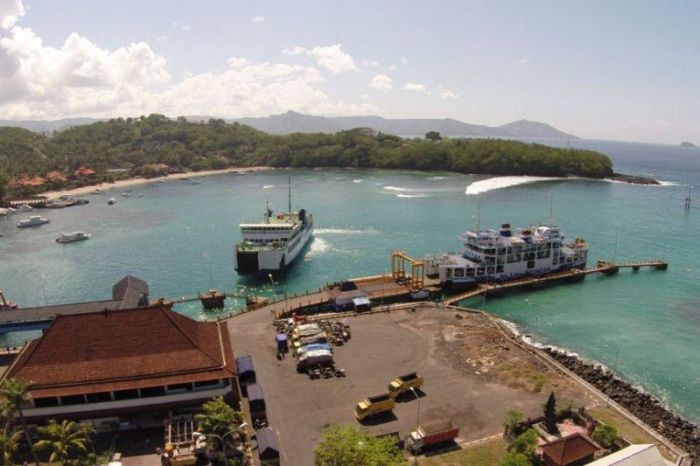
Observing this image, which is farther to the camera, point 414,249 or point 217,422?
point 414,249

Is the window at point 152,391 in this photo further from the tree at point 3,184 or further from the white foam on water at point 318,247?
the tree at point 3,184

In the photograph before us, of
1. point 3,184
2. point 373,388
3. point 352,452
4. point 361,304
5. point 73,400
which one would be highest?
point 3,184

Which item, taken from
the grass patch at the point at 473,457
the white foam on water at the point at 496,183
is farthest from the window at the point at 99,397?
the white foam on water at the point at 496,183

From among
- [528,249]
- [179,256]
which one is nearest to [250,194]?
[179,256]

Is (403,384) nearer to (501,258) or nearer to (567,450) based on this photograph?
(567,450)

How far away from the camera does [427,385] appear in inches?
1578

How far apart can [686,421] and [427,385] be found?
2095 centimetres

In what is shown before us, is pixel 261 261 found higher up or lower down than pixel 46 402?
higher up

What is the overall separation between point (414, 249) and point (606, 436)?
60.3 meters

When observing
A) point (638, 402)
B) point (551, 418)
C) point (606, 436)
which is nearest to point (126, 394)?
point (551, 418)

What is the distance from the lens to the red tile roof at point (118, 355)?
3331 centimetres

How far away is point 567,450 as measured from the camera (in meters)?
29.5

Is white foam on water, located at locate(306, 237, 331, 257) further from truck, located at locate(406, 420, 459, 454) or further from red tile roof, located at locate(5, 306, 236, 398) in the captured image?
truck, located at locate(406, 420, 459, 454)

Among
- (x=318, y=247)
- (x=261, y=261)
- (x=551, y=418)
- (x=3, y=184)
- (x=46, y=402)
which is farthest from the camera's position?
(x=3, y=184)
